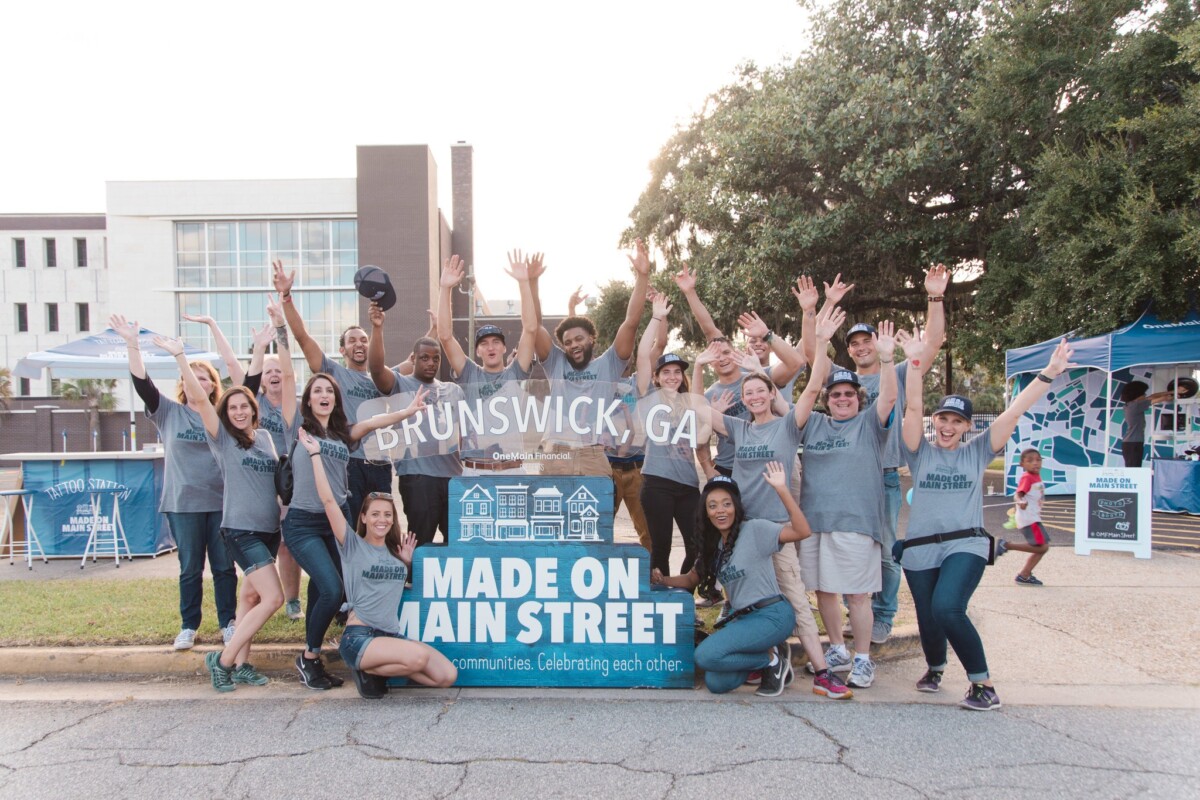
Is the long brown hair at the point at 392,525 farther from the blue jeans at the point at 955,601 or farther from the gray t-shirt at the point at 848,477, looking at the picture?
the blue jeans at the point at 955,601

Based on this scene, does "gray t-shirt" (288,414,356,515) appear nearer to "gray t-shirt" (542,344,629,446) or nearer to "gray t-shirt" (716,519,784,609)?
"gray t-shirt" (542,344,629,446)

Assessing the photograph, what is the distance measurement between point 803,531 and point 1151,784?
1.93 meters

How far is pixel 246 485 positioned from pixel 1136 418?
1242 centimetres

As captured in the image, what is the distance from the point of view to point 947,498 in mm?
4414

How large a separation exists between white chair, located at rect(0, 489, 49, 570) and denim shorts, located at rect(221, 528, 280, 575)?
5.16 meters

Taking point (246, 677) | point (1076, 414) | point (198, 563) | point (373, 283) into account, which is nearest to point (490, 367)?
point (373, 283)

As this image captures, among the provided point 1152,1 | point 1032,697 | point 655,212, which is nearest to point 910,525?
point 1032,697

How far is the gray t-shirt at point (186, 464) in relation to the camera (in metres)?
5.13

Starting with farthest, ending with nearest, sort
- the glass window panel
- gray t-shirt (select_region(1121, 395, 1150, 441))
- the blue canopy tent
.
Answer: the glass window panel → the blue canopy tent → gray t-shirt (select_region(1121, 395, 1150, 441))

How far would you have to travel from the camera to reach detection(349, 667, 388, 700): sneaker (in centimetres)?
441

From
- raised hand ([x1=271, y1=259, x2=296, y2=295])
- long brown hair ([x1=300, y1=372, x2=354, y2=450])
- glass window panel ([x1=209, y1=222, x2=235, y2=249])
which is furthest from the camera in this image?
glass window panel ([x1=209, y1=222, x2=235, y2=249])

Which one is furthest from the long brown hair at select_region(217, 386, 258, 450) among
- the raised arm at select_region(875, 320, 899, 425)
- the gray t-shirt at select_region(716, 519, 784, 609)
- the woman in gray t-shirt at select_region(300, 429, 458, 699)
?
the raised arm at select_region(875, 320, 899, 425)

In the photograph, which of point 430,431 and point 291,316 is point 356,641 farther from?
point 291,316

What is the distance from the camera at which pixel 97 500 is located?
842 cm
